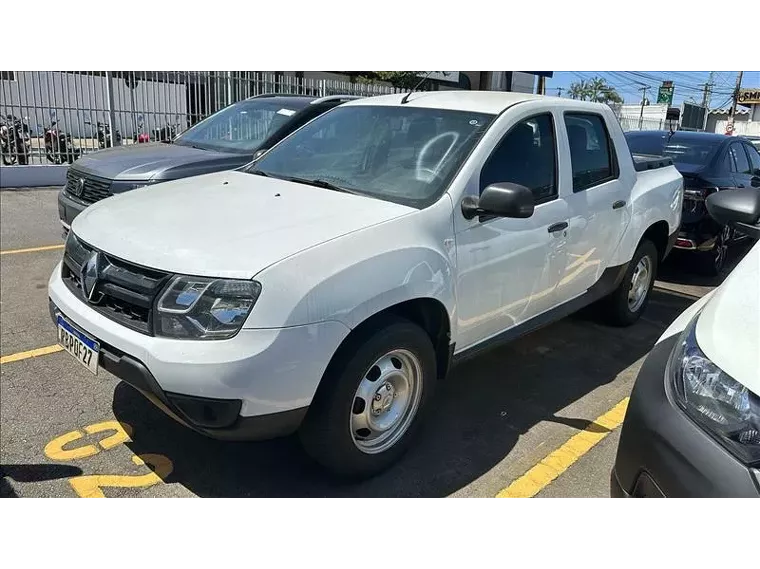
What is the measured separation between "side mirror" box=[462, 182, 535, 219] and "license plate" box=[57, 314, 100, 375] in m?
1.94

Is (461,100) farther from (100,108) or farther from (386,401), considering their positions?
(100,108)

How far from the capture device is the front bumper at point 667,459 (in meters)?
1.68

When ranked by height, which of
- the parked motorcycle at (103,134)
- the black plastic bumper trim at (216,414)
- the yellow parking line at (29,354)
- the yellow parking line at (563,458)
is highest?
the parked motorcycle at (103,134)

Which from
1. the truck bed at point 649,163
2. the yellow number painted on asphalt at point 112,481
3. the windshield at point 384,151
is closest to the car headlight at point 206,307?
the yellow number painted on asphalt at point 112,481

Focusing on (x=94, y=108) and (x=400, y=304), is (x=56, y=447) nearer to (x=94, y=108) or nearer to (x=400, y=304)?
(x=400, y=304)

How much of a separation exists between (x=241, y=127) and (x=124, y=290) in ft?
15.8

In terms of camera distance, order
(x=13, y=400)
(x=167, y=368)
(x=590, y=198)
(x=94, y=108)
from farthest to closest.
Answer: (x=94, y=108) → (x=590, y=198) → (x=13, y=400) → (x=167, y=368)

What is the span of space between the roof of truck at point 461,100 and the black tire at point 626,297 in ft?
5.45

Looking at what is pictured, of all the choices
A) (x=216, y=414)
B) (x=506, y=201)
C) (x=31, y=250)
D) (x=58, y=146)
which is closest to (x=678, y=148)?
(x=506, y=201)

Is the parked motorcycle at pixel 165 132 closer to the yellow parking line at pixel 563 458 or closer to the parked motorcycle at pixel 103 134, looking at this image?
the parked motorcycle at pixel 103 134

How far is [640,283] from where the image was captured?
5.34 meters

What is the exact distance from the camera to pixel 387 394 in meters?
2.98

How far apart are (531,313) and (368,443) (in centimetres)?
147
